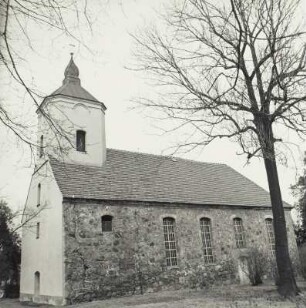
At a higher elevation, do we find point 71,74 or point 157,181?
point 71,74

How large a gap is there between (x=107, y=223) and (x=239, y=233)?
28.7 ft

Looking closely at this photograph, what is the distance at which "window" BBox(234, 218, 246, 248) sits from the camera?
21.1 metres

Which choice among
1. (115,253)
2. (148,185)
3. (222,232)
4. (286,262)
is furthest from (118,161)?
(286,262)

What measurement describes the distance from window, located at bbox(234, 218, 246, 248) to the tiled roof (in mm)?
1127

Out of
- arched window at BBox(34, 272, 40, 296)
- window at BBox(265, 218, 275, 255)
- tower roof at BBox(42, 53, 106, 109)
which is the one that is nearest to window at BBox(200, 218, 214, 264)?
window at BBox(265, 218, 275, 255)

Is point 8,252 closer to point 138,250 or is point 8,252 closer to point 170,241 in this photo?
point 138,250

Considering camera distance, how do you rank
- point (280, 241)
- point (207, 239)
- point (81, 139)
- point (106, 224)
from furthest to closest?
point (207, 239)
point (81, 139)
point (106, 224)
point (280, 241)

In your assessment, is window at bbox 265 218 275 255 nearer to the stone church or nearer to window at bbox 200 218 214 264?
the stone church

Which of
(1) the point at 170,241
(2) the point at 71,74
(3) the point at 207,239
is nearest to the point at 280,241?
(1) the point at 170,241

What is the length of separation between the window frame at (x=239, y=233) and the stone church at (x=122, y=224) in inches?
2.7

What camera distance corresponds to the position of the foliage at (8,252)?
72.8 ft

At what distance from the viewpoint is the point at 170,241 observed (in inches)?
734

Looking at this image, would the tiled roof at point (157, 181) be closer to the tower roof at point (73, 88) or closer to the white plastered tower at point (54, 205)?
the white plastered tower at point (54, 205)

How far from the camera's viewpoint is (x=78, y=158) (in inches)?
743
